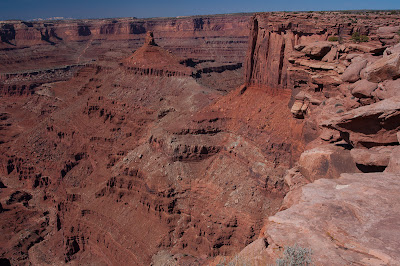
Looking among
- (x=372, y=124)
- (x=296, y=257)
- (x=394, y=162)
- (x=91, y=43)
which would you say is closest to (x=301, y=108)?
(x=372, y=124)

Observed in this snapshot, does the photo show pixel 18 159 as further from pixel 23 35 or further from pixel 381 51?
pixel 23 35

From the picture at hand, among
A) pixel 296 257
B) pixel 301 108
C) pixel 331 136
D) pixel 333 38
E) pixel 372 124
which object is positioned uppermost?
pixel 333 38

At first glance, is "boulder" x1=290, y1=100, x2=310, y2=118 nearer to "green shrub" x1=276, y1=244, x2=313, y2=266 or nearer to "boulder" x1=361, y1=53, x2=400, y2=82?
"boulder" x1=361, y1=53, x2=400, y2=82

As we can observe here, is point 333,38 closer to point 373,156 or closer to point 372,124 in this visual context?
point 372,124

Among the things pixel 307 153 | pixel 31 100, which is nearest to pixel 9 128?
pixel 31 100

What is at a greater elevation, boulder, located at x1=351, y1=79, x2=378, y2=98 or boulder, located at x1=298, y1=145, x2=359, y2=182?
boulder, located at x1=351, y1=79, x2=378, y2=98

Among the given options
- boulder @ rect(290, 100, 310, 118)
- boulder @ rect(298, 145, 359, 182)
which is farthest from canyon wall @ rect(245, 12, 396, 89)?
boulder @ rect(298, 145, 359, 182)

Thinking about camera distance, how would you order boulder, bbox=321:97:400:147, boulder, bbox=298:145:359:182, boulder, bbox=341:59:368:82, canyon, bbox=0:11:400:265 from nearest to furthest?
1. canyon, bbox=0:11:400:265
2. boulder, bbox=321:97:400:147
3. boulder, bbox=298:145:359:182
4. boulder, bbox=341:59:368:82
